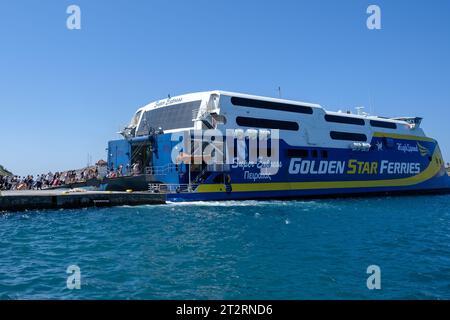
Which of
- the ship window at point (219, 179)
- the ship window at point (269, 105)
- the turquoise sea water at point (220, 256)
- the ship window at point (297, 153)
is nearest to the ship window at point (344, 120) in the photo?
the ship window at point (269, 105)

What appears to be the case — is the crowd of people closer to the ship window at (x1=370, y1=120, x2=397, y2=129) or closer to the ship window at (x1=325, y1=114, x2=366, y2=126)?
the ship window at (x1=325, y1=114, x2=366, y2=126)

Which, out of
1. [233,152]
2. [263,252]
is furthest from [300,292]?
[233,152]

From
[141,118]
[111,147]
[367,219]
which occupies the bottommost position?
[367,219]

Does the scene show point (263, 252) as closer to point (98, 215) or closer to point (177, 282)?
point (177, 282)

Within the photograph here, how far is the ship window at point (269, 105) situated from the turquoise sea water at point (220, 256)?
33.4 feet

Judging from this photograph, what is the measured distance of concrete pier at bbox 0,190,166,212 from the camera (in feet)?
63.0

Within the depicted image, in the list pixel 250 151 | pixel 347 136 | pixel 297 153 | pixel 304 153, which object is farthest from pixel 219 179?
pixel 347 136

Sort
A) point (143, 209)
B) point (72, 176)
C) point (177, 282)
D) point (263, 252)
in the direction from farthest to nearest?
point (72, 176) < point (143, 209) < point (263, 252) < point (177, 282)

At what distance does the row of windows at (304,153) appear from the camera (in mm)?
28039

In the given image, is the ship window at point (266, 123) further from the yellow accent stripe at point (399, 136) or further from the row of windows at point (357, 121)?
the yellow accent stripe at point (399, 136)

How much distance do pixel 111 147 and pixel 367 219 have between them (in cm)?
1878

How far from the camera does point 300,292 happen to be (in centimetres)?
766

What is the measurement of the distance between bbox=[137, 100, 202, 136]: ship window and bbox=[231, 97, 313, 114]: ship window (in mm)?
2593

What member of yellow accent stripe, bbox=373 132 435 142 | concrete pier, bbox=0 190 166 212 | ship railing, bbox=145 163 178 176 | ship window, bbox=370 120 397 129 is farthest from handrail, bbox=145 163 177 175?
ship window, bbox=370 120 397 129
